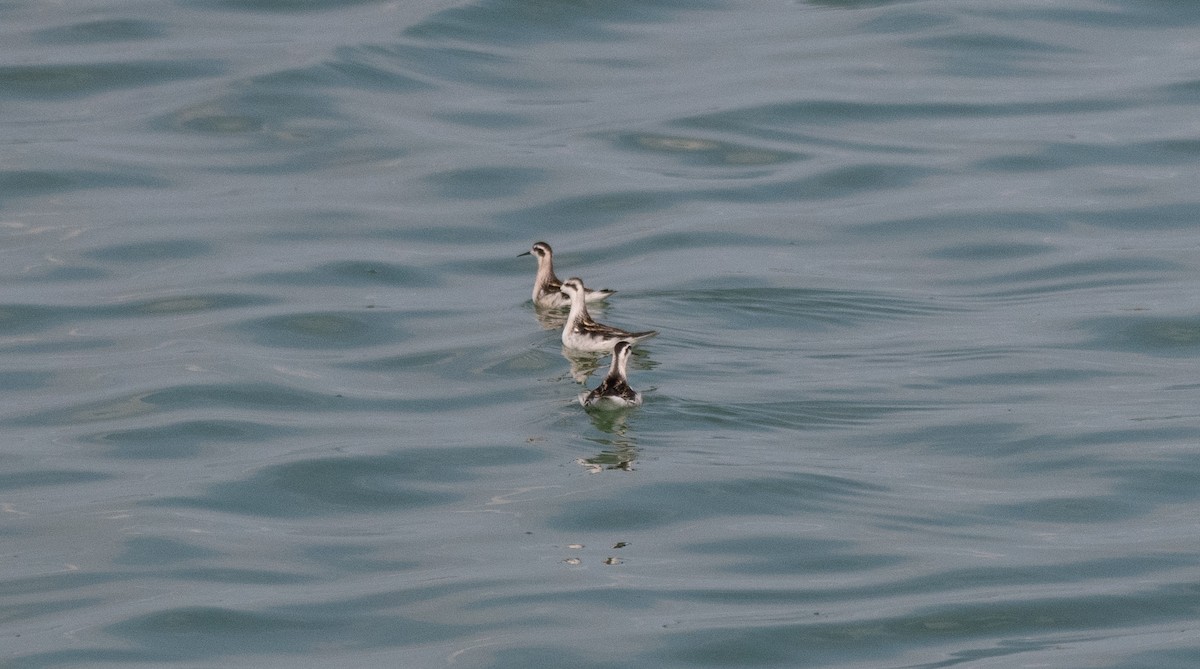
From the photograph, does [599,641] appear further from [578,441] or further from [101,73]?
[101,73]

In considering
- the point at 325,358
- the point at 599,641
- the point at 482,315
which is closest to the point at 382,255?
the point at 482,315

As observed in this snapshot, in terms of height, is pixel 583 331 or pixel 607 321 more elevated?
pixel 583 331

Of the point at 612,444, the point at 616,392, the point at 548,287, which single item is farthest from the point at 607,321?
the point at 612,444

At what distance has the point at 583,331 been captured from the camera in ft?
62.6

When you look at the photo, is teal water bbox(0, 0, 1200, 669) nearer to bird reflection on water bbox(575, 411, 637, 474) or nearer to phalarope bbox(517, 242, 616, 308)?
bird reflection on water bbox(575, 411, 637, 474)

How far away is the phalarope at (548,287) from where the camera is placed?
2020 centimetres

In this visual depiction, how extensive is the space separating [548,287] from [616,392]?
4.74 metres

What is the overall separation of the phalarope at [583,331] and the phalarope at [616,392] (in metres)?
1.42

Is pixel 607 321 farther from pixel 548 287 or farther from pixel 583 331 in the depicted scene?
pixel 583 331

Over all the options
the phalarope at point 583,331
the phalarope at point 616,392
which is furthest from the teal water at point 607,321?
the phalarope at point 583,331

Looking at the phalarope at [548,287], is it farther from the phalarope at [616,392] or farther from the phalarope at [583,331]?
the phalarope at [616,392]

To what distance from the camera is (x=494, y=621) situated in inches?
486

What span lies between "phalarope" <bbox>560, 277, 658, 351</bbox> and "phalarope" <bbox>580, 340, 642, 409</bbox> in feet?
4.64

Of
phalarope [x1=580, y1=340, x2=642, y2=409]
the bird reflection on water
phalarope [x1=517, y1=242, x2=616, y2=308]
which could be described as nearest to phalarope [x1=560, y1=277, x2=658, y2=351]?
phalarope [x1=517, y1=242, x2=616, y2=308]
